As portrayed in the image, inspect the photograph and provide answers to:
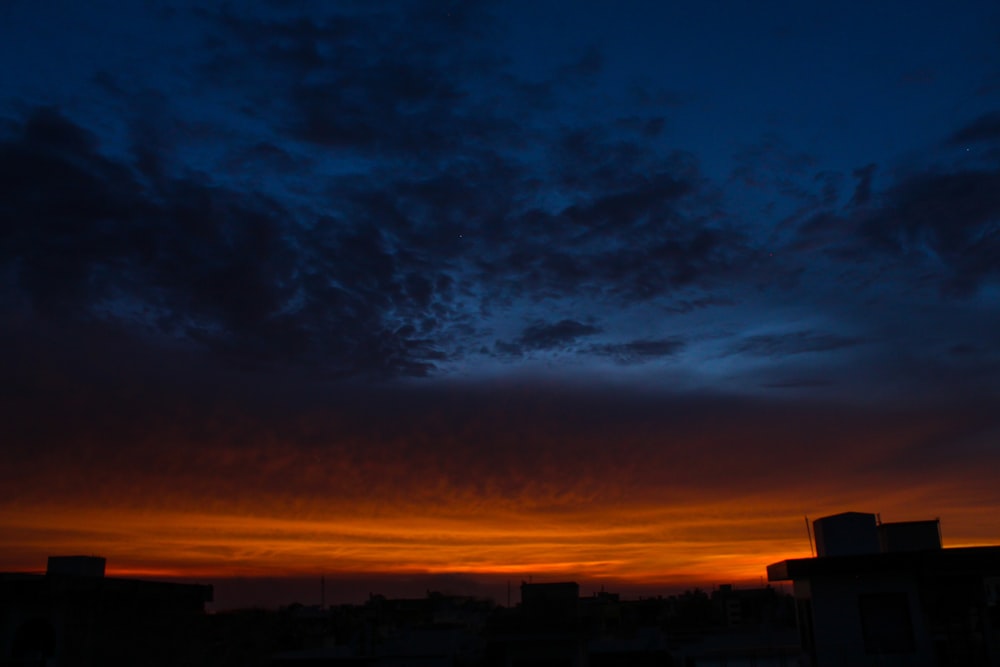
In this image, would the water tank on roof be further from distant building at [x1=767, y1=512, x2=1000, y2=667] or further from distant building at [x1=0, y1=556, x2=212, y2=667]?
distant building at [x1=0, y1=556, x2=212, y2=667]

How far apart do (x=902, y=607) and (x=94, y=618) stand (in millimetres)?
Answer: 22215

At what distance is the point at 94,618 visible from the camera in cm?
2338

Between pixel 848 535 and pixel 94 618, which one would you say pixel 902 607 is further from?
pixel 94 618

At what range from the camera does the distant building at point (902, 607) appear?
728 inches

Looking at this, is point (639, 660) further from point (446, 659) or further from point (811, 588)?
point (811, 588)

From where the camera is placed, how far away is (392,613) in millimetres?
91125

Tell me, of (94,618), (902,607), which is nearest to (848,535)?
(902,607)

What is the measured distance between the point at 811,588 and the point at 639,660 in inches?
771

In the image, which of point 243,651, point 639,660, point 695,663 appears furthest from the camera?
point 639,660

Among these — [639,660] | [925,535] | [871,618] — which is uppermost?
[925,535]

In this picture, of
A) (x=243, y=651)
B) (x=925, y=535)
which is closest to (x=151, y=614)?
(x=243, y=651)

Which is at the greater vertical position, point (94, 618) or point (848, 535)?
point (848, 535)

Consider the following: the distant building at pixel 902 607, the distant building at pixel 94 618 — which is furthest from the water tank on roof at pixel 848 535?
the distant building at pixel 94 618

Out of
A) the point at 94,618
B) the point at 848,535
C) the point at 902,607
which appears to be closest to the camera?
the point at 902,607
